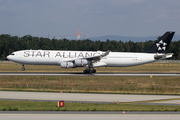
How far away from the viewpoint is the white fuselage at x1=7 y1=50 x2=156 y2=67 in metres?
47.8

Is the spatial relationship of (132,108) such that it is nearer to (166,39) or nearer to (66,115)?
(66,115)

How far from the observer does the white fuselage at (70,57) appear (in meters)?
47.8

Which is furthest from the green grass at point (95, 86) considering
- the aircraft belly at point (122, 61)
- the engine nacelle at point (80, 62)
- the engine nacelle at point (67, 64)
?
the aircraft belly at point (122, 61)

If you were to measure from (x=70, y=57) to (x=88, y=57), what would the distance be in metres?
4.10

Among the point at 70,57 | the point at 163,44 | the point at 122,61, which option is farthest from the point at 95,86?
the point at 163,44

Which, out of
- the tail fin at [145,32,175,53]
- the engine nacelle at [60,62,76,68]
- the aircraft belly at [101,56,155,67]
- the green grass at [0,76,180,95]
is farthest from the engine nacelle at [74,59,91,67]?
the tail fin at [145,32,175,53]

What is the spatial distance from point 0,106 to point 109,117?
8.37 meters

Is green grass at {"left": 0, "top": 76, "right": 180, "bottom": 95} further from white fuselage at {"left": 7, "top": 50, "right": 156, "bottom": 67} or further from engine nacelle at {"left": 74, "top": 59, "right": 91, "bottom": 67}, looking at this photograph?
white fuselage at {"left": 7, "top": 50, "right": 156, "bottom": 67}

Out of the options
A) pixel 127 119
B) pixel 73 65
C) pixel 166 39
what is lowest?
pixel 127 119

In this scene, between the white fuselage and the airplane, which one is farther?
the white fuselage

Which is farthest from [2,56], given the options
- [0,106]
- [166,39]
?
[0,106]

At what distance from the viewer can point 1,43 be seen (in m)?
123

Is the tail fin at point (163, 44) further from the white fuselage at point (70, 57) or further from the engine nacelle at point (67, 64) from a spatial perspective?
the engine nacelle at point (67, 64)

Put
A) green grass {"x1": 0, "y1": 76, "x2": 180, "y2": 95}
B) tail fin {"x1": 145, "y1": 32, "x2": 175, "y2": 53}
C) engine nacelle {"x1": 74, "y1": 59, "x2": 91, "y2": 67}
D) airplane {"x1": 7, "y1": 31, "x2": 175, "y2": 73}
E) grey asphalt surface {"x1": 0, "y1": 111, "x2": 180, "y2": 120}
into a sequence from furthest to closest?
tail fin {"x1": 145, "y1": 32, "x2": 175, "y2": 53}
airplane {"x1": 7, "y1": 31, "x2": 175, "y2": 73}
engine nacelle {"x1": 74, "y1": 59, "x2": 91, "y2": 67}
green grass {"x1": 0, "y1": 76, "x2": 180, "y2": 95}
grey asphalt surface {"x1": 0, "y1": 111, "x2": 180, "y2": 120}
